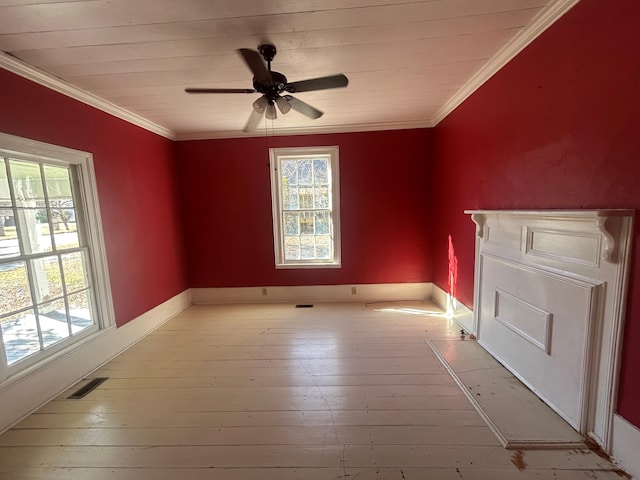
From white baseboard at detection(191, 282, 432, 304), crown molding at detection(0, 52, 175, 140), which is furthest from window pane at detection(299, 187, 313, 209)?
crown molding at detection(0, 52, 175, 140)

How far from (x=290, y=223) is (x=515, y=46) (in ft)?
10.1

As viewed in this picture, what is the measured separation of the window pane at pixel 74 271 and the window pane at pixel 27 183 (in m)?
0.50

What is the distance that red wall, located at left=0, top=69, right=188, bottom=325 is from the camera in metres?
2.04

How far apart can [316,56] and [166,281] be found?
10.6 ft

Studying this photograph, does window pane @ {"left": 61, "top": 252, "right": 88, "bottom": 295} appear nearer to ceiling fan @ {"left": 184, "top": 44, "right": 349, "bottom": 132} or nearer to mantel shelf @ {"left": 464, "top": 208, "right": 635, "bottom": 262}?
ceiling fan @ {"left": 184, "top": 44, "right": 349, "bottom": 132}

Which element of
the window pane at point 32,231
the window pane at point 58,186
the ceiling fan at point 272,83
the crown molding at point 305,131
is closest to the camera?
the ceiling fan at point 272,83

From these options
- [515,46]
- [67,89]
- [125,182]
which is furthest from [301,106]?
[125,182]

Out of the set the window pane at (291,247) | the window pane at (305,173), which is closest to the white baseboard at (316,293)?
the window pane at (291,247)

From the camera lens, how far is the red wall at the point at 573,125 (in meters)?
1.29

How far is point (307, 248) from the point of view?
4133mm

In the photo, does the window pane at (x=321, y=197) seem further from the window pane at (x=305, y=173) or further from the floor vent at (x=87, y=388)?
Result: the floor vent at (x=87, y=388)

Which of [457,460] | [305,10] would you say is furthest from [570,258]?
[305,10]

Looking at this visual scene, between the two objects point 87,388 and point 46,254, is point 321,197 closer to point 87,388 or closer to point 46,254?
point 46,254

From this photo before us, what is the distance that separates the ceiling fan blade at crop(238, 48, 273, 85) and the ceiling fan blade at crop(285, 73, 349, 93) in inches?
5.9
